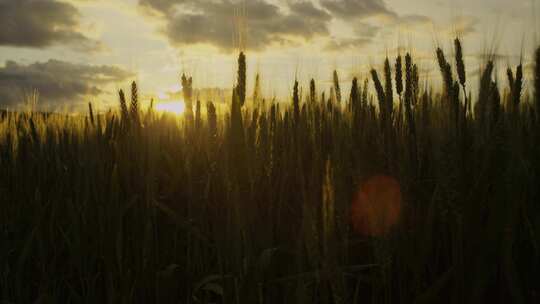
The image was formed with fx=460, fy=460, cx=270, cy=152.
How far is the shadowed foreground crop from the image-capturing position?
927 millimetres

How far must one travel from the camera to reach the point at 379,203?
953 millimetres

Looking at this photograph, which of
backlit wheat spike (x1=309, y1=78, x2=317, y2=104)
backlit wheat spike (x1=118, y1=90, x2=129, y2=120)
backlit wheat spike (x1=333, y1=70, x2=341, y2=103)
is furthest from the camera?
backlit wheat spike (x1=333, y1=70, x2=341, y2=103)

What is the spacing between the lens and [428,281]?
1213mm

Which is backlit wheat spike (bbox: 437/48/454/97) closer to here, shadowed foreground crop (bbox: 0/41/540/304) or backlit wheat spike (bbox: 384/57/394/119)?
shadowed foreground crop (bbox: 0/41/540/304)

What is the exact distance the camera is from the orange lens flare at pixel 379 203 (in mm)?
860

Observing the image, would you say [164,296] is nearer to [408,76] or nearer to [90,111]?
[408,76]

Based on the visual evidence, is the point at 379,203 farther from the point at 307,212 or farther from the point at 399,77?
the point at 399,77

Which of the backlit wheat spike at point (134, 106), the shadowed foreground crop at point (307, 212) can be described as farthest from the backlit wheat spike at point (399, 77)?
the backlit wheat spike at point (134, 106)

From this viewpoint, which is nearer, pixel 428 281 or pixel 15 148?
pixel 428 281

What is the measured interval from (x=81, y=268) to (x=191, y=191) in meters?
0.47

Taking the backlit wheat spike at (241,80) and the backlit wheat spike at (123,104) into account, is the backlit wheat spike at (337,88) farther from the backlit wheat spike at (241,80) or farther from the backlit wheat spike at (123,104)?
the backlit wheat spike at (241,80)

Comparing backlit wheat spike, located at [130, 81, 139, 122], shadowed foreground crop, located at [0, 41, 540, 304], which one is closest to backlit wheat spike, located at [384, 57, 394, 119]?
shadowed foreground crop, located at [0, 41, 540, 304]

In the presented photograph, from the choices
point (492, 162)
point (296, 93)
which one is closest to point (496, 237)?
point (492, 162)

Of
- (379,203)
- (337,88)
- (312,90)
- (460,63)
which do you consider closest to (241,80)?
(379,203)
